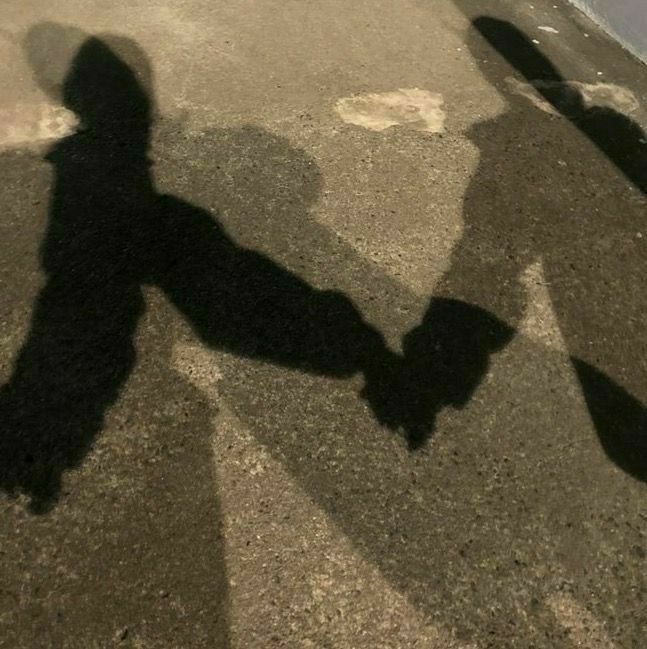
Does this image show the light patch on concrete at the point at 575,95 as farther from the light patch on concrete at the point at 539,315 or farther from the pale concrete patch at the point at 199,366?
the pale concrete patch at the point at 199,366

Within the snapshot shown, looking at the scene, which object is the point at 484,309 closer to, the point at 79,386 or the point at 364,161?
the point at 364,161

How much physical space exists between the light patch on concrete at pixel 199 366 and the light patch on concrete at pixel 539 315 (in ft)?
4.77

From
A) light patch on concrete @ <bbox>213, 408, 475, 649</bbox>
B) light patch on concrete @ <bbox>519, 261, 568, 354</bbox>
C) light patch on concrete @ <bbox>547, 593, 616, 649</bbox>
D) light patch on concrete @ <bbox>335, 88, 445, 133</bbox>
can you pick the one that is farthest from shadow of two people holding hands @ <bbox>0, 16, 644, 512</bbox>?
light patch on concrete @ <bbox>335, 88, 445, 133</bbox>

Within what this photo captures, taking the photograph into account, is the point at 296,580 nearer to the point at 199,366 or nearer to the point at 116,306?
the point at 199,366

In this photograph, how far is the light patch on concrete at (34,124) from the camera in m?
3.87

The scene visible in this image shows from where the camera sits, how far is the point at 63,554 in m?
2.50

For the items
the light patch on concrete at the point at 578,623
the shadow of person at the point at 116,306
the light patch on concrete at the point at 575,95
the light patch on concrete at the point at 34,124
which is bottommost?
the light patch on concrete at the point at 34,124

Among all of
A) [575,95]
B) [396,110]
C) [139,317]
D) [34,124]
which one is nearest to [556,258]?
[396,110]

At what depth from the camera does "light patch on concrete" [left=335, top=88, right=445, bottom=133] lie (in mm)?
4367

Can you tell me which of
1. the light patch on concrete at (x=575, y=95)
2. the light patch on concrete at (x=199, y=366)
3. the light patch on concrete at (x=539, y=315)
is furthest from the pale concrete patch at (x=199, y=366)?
the light patch on concrete at (x=575, y=95)

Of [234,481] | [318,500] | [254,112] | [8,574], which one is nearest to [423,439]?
[318,500]

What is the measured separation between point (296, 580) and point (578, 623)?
104cm

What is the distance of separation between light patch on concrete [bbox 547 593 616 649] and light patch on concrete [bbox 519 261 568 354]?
3.83 ft

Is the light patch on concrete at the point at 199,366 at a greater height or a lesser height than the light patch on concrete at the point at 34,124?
greater
